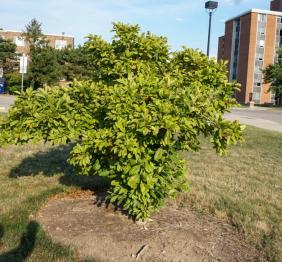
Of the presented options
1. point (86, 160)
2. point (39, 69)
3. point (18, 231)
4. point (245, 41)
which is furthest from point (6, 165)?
point (245, 41)

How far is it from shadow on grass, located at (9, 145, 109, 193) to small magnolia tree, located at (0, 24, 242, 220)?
1.80 m

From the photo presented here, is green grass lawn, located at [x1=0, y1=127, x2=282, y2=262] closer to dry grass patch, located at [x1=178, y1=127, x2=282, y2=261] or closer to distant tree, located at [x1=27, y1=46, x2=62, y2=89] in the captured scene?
dry grass patch, located at [x1=178, y1=127, x2=282, y2=261]

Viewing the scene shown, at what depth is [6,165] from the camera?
8008 millimetres

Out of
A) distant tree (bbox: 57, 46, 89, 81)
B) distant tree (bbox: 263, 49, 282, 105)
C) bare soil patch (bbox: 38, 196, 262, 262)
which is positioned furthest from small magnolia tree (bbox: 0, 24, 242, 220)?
A: distant tree (bbox: 263, 49, 282, 105)

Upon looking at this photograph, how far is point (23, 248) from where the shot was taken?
13.8 feet

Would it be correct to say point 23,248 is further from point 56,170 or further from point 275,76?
point 275,76

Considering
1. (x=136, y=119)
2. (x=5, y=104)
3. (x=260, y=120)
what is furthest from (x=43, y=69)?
(x=136, y=119)

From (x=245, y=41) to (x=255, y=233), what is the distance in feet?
217

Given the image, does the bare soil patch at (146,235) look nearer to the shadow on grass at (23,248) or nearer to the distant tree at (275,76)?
the shadow on grass at (23,248)

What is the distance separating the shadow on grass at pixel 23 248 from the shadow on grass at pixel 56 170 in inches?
63.6

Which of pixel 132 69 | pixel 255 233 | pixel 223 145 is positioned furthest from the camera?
pixel 132 69

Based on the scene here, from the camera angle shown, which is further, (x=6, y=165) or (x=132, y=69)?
(x=6, y=165)

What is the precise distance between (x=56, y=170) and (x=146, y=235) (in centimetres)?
353

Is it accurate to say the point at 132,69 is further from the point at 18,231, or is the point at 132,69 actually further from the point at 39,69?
the point at 39,69
